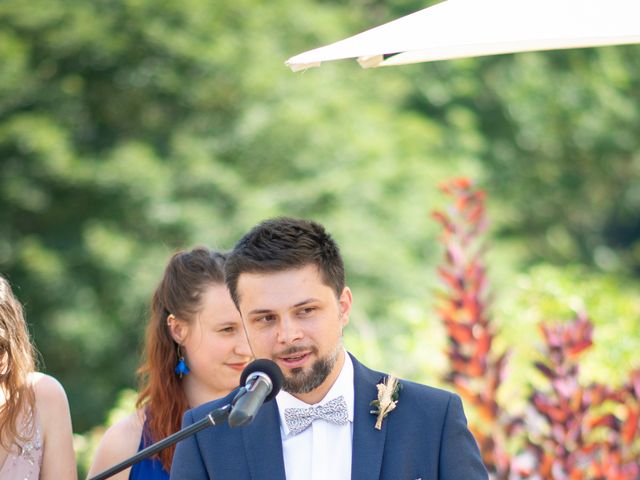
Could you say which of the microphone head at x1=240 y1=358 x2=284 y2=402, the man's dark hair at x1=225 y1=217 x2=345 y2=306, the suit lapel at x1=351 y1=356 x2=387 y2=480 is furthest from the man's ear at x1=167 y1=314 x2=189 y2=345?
the microphone head at x1=240 y1=358 x2=284 y2=402

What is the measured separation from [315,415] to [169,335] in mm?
1481

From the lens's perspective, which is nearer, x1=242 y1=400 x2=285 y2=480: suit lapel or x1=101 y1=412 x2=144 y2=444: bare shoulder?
x1=242 y1=400 x2=285 y2=480: suit lapel

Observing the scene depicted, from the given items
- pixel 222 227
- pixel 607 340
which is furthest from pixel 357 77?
pixel 607 340

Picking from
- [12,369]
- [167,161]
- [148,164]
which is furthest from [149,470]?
[167,161]

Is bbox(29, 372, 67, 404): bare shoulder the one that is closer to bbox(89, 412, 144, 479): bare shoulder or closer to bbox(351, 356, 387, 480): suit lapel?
bbox(89, 412, 144, 479): bare shoulder

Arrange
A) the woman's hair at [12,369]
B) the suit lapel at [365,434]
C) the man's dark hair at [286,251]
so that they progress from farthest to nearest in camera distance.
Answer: the woman's hair at [12,369] → the man's dark hair at [286,251] → the suit lapel at [365,434]

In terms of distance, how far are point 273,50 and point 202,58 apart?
922 millimetres

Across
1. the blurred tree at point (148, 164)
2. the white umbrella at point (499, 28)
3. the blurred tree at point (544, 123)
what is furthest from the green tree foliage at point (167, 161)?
the white umbrella at point (499, 28)

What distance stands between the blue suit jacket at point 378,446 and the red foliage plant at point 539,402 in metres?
1.86

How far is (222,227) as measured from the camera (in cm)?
1208

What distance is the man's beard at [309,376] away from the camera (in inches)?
131

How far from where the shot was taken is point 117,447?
4.59m

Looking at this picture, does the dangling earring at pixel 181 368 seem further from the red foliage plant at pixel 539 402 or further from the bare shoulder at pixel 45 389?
the red foliage plant at pixel 539 402

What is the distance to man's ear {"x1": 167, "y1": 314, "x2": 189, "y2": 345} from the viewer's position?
468 centimetres
